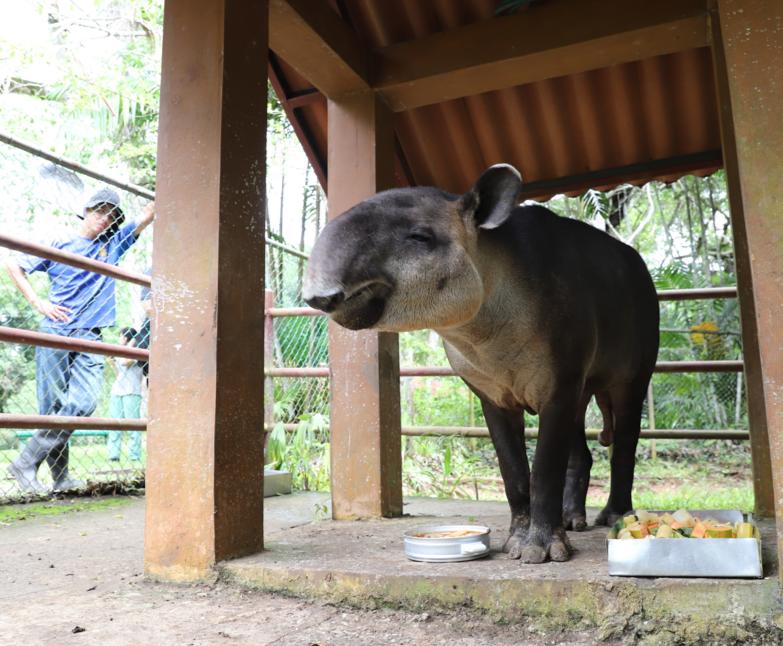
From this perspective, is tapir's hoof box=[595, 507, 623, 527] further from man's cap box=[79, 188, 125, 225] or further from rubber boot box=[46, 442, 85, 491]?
man's cap box=[79, 188, 125, 225]

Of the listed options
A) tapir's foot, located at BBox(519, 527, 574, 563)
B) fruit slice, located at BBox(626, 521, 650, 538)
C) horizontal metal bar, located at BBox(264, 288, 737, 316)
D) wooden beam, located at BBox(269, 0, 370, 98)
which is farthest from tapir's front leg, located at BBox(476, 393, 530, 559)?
horizontal metal bar, located at BBox(264, 288, 737, 316)

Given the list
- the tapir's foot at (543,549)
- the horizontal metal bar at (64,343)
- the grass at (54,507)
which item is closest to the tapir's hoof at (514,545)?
the tapir's foot at (543,549)

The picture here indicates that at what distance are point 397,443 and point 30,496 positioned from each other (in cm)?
267

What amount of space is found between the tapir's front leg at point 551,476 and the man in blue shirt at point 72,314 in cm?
371

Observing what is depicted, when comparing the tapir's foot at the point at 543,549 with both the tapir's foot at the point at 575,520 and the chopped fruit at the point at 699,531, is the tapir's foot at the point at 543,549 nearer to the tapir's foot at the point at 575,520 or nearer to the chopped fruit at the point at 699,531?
the chopped fruit at the point at 699,531

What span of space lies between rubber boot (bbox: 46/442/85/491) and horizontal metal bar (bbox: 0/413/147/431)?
0.37 metres

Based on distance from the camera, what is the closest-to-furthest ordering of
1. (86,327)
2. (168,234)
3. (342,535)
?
(168,234) → (342,535) → (86,327)

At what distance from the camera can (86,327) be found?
5.76 meters

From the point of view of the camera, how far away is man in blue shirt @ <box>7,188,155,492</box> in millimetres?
5445

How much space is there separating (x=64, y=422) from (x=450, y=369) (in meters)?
2.89

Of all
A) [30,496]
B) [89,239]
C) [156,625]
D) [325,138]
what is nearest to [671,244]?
[325,138]

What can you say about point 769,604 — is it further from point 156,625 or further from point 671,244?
point 671,244

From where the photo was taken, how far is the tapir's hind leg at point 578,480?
13.0ft

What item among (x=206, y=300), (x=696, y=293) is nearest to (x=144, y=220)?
(x=206, y=300)
